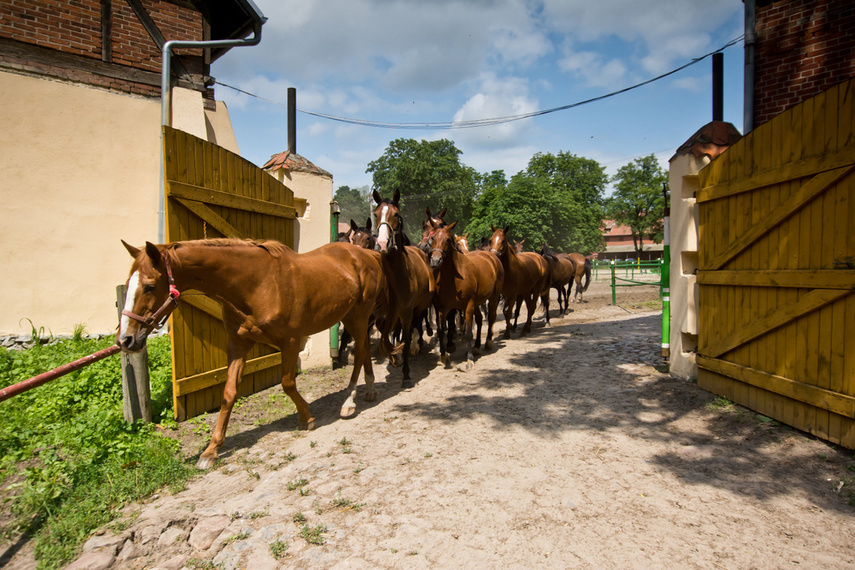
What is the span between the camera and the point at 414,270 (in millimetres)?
6320

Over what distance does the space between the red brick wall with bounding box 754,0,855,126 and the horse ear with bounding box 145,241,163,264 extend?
796cm

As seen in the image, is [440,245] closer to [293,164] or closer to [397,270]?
[397,270]

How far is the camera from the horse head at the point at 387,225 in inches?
216

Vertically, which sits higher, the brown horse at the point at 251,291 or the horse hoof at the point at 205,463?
the brown horse at the point at 251,291

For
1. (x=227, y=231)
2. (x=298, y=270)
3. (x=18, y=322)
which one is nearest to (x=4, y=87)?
(x=18, y=322)

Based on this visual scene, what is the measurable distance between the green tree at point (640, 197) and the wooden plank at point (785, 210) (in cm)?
4196

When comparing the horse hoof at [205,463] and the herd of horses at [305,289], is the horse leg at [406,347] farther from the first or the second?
the horse hoof at [205,463]

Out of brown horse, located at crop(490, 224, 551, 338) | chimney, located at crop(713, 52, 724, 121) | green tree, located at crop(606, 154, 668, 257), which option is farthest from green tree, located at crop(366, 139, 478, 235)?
chimney, located at crop(713, 52, 724, 121)

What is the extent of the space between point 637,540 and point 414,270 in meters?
4.40

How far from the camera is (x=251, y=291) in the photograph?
3.84 m

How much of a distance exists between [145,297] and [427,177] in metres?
46.4

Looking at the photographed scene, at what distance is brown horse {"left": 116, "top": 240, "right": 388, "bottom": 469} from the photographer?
320 centimetres

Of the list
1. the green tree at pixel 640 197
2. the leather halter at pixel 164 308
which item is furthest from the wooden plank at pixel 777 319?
the green tree at pixel 640 197

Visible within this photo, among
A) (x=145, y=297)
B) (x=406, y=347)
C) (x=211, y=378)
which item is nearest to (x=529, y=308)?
(x=406, y=347)
